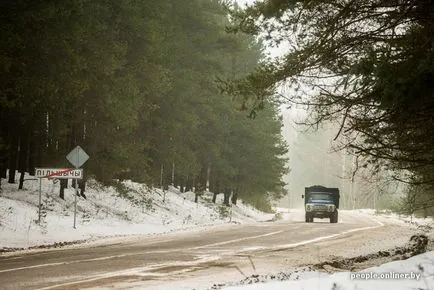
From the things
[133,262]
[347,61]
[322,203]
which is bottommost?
[133,262]

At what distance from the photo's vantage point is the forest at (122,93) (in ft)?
51.7

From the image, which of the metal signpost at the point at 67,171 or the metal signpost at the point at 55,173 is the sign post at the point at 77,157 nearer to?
the metal signpost at the point at 67,171

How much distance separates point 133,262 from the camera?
460 inches

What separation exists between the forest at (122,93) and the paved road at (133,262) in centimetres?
376

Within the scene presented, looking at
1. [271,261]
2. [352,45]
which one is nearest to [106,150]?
[271,261]

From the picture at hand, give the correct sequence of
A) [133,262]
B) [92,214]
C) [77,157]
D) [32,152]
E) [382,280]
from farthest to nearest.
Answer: [32,152] < [92,214] < [77,157] < [133,262] < [382,280]

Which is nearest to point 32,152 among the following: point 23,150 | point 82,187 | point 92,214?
point 23,150

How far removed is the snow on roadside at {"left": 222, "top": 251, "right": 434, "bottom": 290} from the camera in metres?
6.69

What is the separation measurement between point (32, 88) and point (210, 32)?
19826 millimetres

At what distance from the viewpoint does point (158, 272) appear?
10.3m

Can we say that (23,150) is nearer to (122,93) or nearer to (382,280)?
(122,93)

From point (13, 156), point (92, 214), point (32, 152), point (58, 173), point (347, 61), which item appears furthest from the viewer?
point (32, 152)

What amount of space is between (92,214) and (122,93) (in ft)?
18.0

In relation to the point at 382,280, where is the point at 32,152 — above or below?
above
